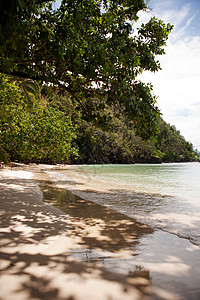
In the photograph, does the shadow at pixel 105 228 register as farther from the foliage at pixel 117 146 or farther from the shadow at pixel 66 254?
the foliage at pixel 117 146

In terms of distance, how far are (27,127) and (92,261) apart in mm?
15482

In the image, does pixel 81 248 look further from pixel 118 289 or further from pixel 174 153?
pixel 174 153

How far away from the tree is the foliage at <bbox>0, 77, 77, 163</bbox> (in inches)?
222

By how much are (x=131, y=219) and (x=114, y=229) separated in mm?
1006

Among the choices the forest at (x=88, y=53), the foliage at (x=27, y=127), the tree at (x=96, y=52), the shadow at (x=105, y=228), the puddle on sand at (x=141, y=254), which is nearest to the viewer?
the puddle on sand at (x=141, y=254)

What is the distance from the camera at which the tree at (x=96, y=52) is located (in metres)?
5.39

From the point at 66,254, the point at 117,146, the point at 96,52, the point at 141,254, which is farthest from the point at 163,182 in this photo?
the point at 117,146

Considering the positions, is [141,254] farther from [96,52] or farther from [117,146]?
[117,146]

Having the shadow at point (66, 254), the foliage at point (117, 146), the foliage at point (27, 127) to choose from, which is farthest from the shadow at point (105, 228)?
the foliage at point (117, 146)

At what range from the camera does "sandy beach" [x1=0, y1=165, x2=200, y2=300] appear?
6.32 ft

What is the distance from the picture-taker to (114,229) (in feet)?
13.0

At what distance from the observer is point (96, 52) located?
5898mm

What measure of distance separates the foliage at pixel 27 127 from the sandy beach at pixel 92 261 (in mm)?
9616

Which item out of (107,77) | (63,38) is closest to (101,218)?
(107,77)
